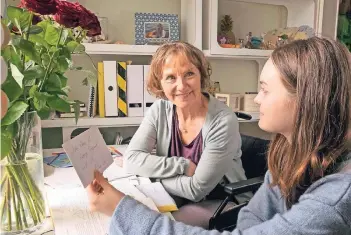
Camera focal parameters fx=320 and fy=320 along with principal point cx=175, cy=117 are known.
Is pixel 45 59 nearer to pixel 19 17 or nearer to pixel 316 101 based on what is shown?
pixel 19 17

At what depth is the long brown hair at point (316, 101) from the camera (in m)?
0.69

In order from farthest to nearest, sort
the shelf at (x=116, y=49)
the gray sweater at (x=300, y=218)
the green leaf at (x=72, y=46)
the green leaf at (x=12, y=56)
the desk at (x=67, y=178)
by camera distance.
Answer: the shelf at (x=116, y=49) → the desk at (x=67, y=178) → the green leaf at (x=72, y=46) → the green leaf at (x=12, y=56) → the gray sweater at (x=300, y=218)

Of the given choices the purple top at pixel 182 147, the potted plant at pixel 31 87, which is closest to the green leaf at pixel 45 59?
the potted plant at pixel 31 87

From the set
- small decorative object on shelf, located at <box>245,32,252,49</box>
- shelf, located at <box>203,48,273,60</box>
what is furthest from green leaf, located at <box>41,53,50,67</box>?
small decorative object on shelf, located at <box>245,32,252,49</box>

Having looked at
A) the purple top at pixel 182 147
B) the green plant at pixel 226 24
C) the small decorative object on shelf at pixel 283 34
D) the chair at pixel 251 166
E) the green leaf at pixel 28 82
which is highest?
the green plant at pixel 226 24

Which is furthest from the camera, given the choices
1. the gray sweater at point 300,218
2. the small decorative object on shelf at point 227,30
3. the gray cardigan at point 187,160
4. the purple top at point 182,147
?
the small decorative object on shelf at point 227,30

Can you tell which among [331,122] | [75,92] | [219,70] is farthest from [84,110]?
[331,122]

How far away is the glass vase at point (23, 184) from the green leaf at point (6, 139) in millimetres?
27

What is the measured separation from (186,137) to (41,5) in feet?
2.96

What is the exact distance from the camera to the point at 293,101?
28.5 inches

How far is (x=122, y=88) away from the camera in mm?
1797

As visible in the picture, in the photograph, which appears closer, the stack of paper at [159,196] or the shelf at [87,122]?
the stack of paper at [159,196]

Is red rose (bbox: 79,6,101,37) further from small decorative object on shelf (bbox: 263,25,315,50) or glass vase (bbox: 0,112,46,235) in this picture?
small decorative object on shelf (bbox: 263,25,315,50)

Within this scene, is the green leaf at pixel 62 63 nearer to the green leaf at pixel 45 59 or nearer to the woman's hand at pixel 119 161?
the green leaf at pixel 45 59
